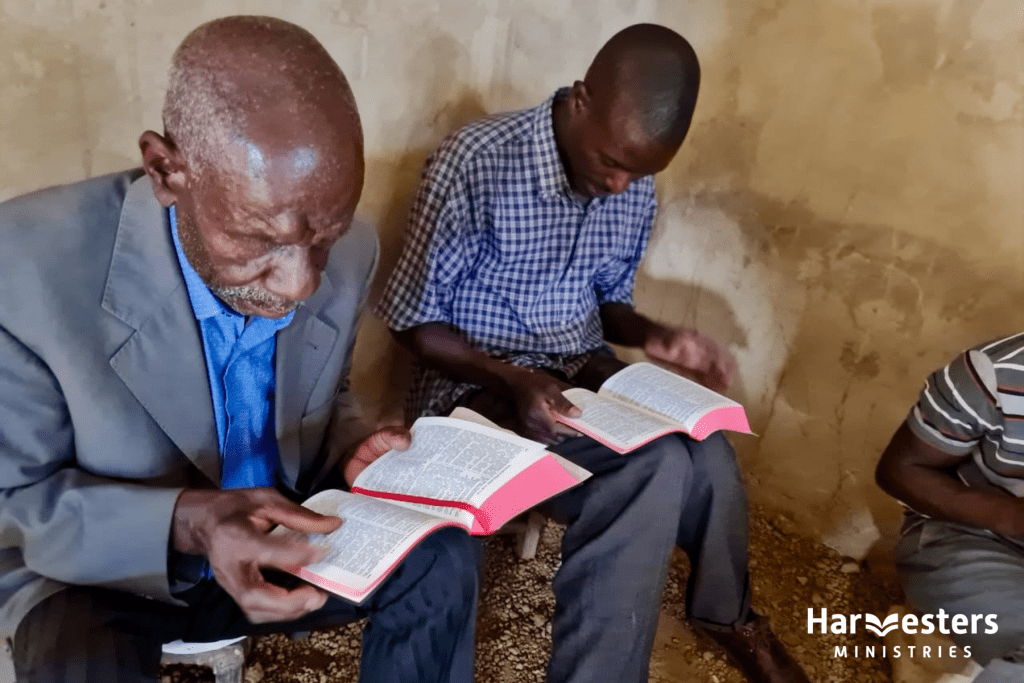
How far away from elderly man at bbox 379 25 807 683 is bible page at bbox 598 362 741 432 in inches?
2.6

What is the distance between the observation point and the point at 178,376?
3.48ft

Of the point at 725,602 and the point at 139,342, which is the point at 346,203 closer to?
the point at 139,342

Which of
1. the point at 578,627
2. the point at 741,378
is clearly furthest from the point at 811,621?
the point at 578,627

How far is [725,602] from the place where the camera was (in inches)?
64.4

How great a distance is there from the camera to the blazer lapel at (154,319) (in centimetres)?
102

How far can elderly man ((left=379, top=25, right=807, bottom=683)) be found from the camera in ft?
4.61

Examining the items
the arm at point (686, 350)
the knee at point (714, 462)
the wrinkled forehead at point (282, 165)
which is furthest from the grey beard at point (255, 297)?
the arm at point (686, 350)

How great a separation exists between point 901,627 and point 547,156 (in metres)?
1.35

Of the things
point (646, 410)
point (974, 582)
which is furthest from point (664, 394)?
point (974, 582)

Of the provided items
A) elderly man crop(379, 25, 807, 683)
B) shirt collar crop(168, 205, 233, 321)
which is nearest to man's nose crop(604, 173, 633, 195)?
elderly man crop(379, 25, 807, 683)

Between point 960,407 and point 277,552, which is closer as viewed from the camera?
point 277,552

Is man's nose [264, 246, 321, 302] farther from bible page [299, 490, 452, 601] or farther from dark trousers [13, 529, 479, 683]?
dark trousers [13, 529, 479, 683]

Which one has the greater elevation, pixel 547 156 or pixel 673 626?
pixel 547 156

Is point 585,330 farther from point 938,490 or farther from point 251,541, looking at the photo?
point 251,541
